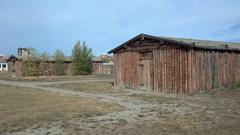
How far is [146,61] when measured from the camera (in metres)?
25.4

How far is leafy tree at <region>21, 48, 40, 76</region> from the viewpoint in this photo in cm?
5244

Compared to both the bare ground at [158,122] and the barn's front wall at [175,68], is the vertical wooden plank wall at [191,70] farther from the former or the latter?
the bare ground at [158,122]

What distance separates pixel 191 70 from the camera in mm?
22375

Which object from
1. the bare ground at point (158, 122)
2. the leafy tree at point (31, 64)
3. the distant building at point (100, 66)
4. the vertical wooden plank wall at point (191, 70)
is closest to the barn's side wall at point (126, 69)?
the vertical wooden plank wall at point (191, 70)

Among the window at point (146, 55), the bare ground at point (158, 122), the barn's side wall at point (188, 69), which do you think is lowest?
the bare ground at point (158, 122)

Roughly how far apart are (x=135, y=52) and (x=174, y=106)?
1104 cm

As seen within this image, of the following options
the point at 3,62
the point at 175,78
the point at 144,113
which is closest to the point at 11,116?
the point at 144,113

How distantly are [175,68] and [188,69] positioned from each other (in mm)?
1116

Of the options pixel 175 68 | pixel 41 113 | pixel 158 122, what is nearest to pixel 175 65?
pixel 175 68

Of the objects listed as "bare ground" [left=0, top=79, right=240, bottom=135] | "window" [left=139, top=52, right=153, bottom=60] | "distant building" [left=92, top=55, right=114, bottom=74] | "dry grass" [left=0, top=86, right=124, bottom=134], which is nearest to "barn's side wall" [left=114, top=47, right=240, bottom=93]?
"window" [left=139, top=52, right=153, bottom=60]

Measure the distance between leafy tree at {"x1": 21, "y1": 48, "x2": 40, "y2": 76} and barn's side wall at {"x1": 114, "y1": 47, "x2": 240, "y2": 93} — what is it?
28806 mm

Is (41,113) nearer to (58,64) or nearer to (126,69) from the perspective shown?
(126,69)

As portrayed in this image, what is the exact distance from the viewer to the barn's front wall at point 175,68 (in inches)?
888

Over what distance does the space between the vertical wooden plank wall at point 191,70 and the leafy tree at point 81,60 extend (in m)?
32.5
